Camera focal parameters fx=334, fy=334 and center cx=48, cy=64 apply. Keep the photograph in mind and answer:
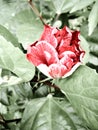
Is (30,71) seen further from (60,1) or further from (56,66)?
(60,1)

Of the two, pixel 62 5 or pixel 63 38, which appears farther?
pixel 62 5

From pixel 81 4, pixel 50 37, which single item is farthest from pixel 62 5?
pixel 50 37

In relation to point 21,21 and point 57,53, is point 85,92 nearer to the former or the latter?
point 57,53

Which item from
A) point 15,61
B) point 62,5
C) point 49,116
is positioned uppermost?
point 62,5

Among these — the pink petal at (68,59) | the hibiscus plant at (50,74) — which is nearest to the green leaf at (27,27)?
the hibiscus plant at (50,74)

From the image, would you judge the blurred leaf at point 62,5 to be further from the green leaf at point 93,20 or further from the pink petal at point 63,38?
the pink petal at point 63,38

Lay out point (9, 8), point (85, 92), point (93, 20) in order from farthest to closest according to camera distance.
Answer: point (9, 8), point (93, 20), point (85, 92)

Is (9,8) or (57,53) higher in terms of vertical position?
(9,8)

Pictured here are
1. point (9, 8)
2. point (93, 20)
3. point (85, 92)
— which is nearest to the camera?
point (85, 92)
